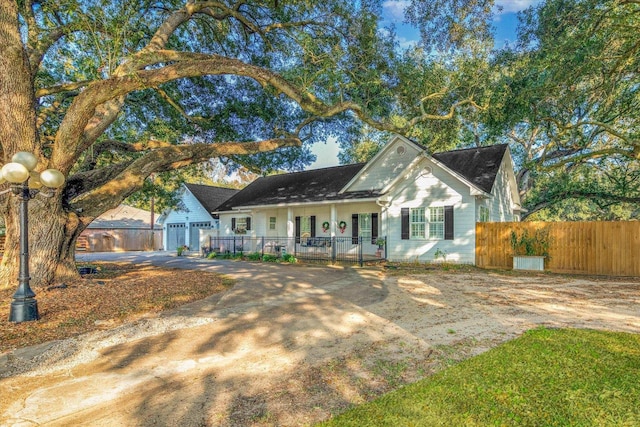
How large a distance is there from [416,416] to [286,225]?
62.0 ft

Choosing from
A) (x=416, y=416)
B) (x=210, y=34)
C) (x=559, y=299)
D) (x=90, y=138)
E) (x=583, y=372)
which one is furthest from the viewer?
(x=210, y=34)

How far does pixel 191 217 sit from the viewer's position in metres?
27.9

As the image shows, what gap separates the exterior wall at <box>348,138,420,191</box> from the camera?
1745cm

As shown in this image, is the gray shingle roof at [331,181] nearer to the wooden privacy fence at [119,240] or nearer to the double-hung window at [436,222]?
the double-hung window at [436,222]

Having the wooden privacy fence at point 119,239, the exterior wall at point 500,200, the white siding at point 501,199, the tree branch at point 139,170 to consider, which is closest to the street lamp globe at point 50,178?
the tree branch at point 139,170

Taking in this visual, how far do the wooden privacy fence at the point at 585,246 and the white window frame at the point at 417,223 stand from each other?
2.85m

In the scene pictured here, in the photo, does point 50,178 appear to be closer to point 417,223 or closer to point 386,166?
point 417,223

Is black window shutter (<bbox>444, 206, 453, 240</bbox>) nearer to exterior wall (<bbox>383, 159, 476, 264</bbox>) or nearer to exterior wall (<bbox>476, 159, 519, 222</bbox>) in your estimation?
exterior wall (<bbox>383, 159, 476, 264</bbox>)

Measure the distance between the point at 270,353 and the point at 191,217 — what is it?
2516 centimetres

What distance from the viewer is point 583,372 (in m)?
3.75

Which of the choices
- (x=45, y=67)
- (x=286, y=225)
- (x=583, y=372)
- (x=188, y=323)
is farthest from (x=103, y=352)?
(x=286, y=225)

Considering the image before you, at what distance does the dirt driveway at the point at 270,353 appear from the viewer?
3.30 metres

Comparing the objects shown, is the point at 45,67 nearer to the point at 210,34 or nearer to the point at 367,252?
the point at 210,34

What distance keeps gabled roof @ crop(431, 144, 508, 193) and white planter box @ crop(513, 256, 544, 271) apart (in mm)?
3223
